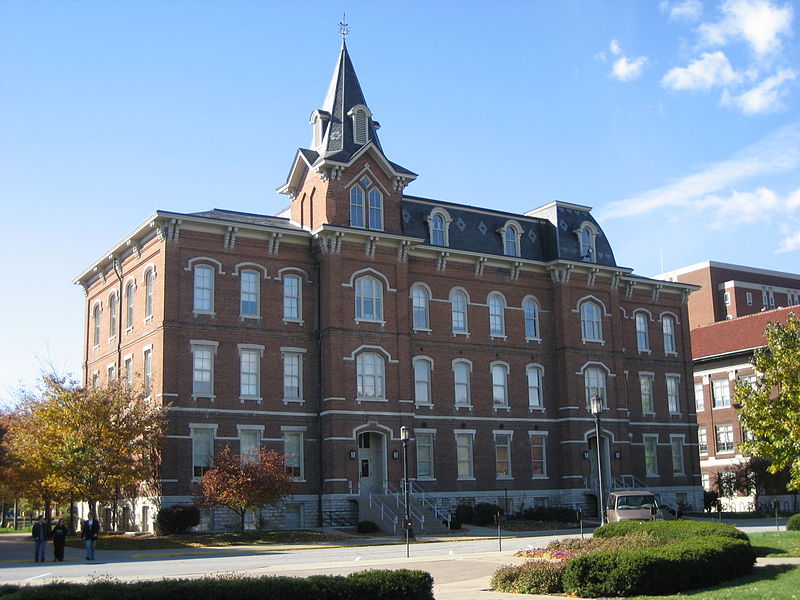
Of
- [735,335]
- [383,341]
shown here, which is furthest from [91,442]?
[735,335]

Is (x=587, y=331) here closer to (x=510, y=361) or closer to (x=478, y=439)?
(x=510, y=361)

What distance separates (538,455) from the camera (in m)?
49.2

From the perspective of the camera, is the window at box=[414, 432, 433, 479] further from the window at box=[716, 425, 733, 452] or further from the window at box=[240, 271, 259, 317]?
the window at box=[716, 425, 733, 452]

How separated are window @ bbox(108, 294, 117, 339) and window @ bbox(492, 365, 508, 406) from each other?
1925 cm

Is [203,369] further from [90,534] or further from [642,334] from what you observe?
A: [642,334]

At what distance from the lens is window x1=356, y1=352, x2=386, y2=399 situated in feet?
141

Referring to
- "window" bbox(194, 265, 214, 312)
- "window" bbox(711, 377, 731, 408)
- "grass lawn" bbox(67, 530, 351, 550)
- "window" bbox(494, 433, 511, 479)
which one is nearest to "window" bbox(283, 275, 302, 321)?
"window" bbox(194, 265, 214, 312)

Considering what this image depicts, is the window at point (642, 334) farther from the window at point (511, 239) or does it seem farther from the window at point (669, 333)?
the window at point (511, 239)

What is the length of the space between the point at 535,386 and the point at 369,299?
11.5m

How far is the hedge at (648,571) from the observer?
1811cm

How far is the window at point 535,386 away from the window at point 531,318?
1.72 metres

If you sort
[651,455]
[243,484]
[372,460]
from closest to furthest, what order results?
1. [243,484]
2. [372,460]
3. [651,455]

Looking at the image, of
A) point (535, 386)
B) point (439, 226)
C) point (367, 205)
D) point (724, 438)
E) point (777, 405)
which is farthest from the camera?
point (724, 438)

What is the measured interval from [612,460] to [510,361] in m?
7.91
